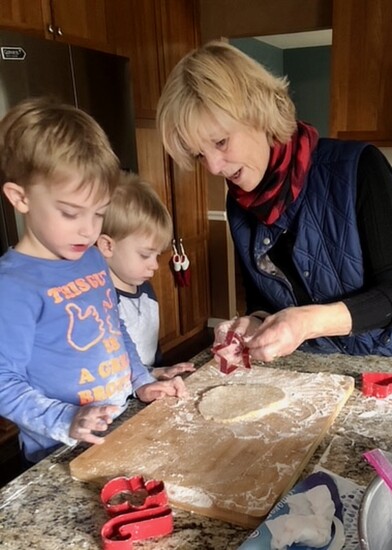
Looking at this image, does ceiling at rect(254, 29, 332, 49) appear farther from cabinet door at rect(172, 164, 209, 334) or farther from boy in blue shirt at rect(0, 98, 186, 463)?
boy in blue shirt at rect(0, 98, 186, 463)

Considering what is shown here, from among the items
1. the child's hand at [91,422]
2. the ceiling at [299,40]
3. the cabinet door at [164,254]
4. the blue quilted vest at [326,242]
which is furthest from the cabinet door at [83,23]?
the ceiling at [299,40]

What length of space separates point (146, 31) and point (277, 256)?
2331 millimetres

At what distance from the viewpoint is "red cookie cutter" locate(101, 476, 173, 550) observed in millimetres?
634

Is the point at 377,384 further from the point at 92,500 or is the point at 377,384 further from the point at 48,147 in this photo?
the point at 48,147

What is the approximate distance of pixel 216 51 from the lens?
1082 mm

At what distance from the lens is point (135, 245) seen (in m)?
1.40

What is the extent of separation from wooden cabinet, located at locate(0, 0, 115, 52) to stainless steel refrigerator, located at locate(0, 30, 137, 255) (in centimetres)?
21

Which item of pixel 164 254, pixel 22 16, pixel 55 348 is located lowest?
pixel 164 254

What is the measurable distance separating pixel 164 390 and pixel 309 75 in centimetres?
621

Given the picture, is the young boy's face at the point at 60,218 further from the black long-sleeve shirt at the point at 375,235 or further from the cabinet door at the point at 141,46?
the cabinet door at the point at 141,46

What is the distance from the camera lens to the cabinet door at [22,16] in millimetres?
2227

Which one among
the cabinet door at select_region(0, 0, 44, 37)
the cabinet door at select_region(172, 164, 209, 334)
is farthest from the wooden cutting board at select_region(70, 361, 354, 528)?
the cabinet door at select_region(172, 164, 209, 334)

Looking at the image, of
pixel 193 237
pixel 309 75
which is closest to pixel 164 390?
pixel 193 237

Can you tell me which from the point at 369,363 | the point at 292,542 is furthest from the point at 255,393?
the point at 292,542
